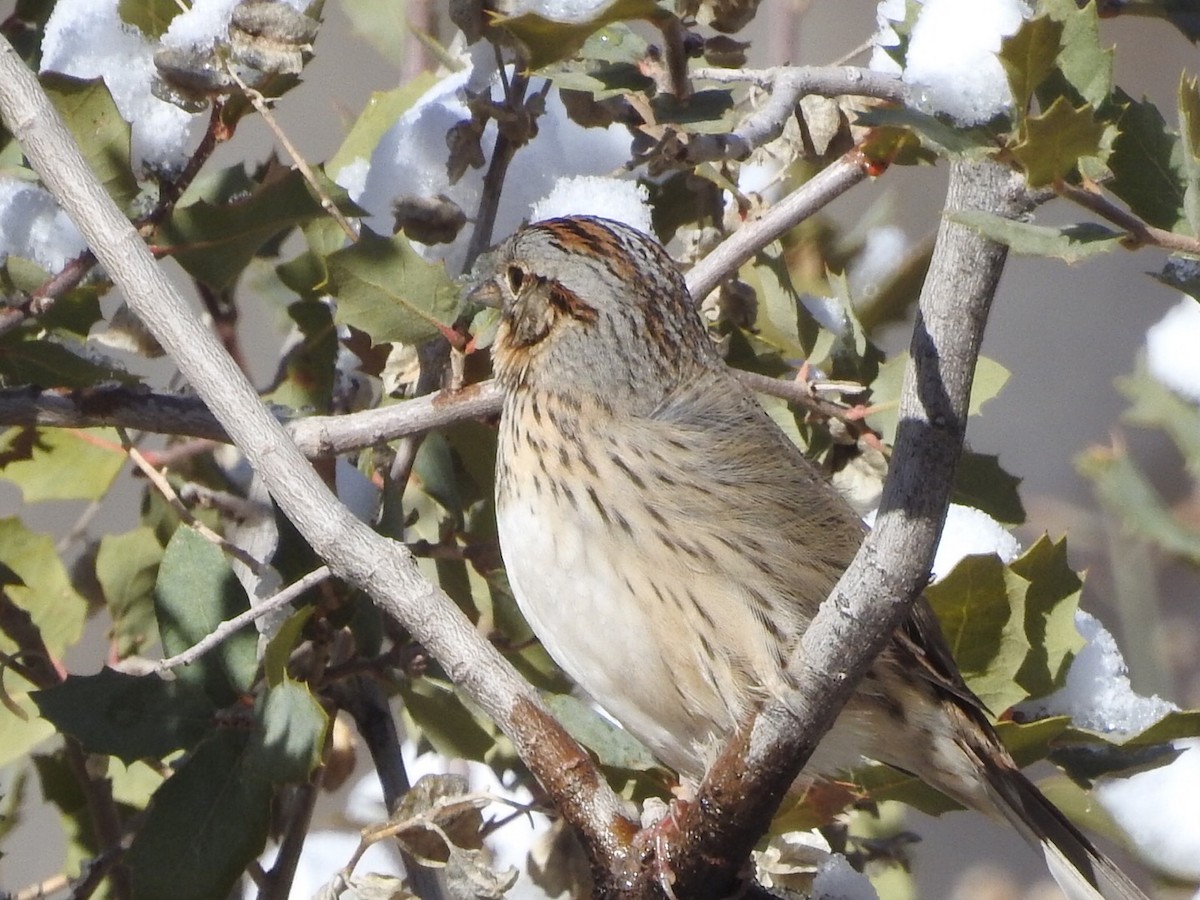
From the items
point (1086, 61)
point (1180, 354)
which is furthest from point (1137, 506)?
point (1086, 61)

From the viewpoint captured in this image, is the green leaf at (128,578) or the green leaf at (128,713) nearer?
the green leaf at (128,713)

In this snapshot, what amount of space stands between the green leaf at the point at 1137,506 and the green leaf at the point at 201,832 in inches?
78.8

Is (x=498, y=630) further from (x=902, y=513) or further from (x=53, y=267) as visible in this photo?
(x=902, y=513)

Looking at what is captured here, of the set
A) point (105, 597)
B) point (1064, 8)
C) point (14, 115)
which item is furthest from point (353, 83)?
point (1064, 8)

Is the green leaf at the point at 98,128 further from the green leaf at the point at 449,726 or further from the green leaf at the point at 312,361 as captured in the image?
the green leaf at the point at 449,726

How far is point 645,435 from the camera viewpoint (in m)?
2.64

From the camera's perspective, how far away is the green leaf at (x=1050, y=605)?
240 centimetres

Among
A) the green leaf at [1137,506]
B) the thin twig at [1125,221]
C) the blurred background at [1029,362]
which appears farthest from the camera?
the blurred background at [1029,362]

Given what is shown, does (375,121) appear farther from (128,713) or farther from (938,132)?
(938,132)

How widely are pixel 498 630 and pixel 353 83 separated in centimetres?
441

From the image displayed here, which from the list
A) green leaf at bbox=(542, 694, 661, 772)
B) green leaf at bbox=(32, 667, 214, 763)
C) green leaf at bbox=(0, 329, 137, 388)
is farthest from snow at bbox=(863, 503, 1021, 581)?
green leaf at bbox=(0, 329, 137, 388)

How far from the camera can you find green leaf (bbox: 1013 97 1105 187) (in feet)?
5.05

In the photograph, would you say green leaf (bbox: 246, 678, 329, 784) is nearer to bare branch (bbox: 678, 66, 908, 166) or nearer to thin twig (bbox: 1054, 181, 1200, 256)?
bare branch (bbox: 678, 66, 908, 166)

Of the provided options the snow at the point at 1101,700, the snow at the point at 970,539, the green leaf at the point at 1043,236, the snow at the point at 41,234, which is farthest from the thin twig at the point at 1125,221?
the snow at the point at 41,234
